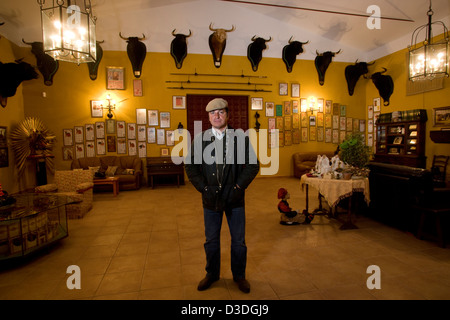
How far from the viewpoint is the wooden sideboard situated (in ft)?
24.6

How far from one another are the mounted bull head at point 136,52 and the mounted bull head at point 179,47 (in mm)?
852

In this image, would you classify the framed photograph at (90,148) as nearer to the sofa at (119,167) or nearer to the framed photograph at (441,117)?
the sofa at (119,167)

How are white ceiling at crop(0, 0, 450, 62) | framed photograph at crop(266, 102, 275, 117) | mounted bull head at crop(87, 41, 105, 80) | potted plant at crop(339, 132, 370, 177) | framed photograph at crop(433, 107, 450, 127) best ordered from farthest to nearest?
framed photograph at crop(266, 102, 275, 117) < mounted bull head at crop(87, 41, 105, 80) < white ceiling at crop(0, 0, 450, 62) < framed photograph at crop(433, 107, 450, 127) < potted plant at crop(339, 132, 370, 177)

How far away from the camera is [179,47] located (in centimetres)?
786

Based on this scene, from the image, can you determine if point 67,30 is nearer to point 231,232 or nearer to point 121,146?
point 231,232

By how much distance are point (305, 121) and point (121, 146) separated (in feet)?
20.4

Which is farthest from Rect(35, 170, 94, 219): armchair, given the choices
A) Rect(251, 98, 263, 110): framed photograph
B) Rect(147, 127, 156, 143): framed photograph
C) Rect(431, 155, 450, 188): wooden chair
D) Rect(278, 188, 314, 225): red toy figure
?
Rect(431, 155, 450, 188): wooden chair

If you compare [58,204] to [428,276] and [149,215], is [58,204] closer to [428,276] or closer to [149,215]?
[149,215]

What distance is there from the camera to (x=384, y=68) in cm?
845

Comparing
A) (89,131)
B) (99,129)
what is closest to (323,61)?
(99,129)

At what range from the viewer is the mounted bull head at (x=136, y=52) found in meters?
7.64

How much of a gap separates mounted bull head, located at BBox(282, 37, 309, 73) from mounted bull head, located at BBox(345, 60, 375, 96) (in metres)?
1.98

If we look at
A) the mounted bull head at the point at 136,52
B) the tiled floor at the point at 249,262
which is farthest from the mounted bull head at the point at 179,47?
the tiled floor at the point at 249,262

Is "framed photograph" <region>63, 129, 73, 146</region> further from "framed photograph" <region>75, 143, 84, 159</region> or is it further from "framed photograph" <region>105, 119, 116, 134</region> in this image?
"framed photograph" <region>105, 119, 116, 134</region>
